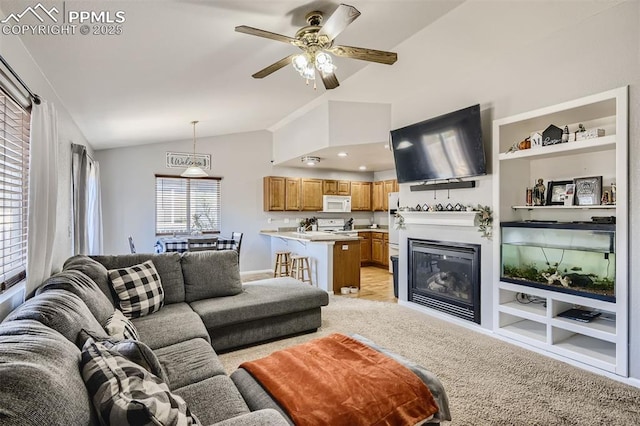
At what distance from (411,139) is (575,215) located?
195 centimetres

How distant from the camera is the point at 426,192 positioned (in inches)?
171

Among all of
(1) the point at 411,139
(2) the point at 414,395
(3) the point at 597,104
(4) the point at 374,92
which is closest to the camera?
(2) the point at 414,395

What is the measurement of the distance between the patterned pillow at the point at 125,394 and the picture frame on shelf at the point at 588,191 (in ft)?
11.7

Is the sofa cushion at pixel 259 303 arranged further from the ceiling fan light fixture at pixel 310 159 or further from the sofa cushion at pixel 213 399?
the ceiling fan light fixture at pixel 310 159

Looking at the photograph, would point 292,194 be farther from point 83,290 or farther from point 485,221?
point 83,290

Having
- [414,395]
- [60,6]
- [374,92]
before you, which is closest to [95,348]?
[414,395]

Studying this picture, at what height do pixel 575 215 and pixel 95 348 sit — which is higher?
pixel 575 215

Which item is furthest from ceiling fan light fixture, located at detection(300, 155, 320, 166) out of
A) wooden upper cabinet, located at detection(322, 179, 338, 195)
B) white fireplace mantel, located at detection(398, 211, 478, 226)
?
white fireplace mantel, located at detection(398, 211, 478, 226)

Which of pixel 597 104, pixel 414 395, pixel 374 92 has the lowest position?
pixel 414 395

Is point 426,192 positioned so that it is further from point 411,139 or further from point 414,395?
point 414,395

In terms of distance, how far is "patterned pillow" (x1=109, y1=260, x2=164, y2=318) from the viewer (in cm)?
267

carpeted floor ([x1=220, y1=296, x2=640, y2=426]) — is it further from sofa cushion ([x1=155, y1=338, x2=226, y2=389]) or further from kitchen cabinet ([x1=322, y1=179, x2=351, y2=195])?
kitchen cabinet ([x1=322, y1=179, x2=351, y2=195])

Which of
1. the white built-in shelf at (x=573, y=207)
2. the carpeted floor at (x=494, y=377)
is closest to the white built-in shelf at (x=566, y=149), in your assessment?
the white built-in shelf at (x=573, y=207)

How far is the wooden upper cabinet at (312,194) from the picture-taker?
24.5 feet
